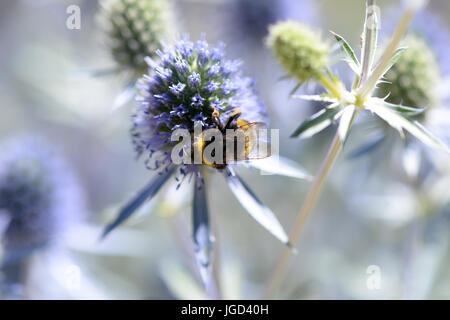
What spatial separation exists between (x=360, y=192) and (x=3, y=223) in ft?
6.07

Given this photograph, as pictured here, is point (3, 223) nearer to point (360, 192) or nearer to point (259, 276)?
point (259, 276)

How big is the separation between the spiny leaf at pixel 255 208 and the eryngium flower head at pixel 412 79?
853 millimetres

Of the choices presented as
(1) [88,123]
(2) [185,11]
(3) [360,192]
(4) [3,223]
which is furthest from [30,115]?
(3) [360,192]

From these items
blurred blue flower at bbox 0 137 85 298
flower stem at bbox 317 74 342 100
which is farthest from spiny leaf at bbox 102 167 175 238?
blurred blue flower at bbox 0 137 85 298

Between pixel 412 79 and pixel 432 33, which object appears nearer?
pixel 412 79

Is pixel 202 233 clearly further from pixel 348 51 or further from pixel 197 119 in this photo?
pixel 348 51

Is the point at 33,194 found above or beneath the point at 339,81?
beneath

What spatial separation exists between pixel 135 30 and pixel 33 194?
986mm

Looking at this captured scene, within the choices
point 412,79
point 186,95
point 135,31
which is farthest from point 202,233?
point 412,79

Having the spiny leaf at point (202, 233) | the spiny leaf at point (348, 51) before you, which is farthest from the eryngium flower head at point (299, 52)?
the spiny leaf at point (202, 233)

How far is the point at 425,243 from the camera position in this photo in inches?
86.6

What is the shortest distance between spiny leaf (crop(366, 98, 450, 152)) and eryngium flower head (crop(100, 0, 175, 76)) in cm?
100

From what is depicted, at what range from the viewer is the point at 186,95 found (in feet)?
4.87
